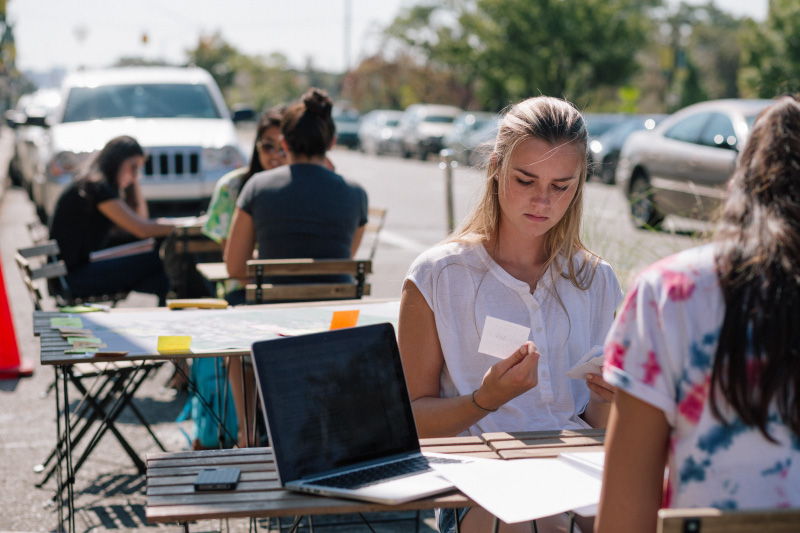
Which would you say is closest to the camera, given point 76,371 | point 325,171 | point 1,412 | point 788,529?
point 788,529

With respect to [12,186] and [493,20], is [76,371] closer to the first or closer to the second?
[12,186]

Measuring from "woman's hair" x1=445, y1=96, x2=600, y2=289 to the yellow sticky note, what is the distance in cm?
104

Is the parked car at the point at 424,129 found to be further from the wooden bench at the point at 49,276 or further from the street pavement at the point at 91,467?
the wooden bench at the point at 49,276

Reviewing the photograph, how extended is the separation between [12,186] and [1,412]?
56.7 feet

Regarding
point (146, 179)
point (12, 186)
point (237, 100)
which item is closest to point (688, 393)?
point (146, 179)

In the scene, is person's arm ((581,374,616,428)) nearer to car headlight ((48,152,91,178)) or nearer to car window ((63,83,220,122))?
car headlight ((48,152,91,178))

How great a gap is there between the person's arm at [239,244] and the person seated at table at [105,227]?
151 centimetres

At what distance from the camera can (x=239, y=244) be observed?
4.81 m

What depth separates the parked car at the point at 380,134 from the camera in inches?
1409

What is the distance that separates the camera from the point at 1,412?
18.3 feet

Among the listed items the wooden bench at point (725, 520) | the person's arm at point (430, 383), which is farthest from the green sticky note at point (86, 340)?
the wooden bench at point (725, 520)

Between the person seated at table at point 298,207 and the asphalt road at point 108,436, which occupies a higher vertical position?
the person seated at table at point 298,207

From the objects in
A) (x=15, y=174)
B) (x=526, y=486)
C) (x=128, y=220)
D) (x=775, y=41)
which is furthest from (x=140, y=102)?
(x=775, y=41)

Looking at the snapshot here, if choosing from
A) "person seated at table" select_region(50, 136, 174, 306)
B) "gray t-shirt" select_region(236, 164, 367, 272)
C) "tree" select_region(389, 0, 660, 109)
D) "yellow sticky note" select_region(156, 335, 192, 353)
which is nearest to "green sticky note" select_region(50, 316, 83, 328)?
"yellow sticky note" select_region(156, 335, 192, 353)
